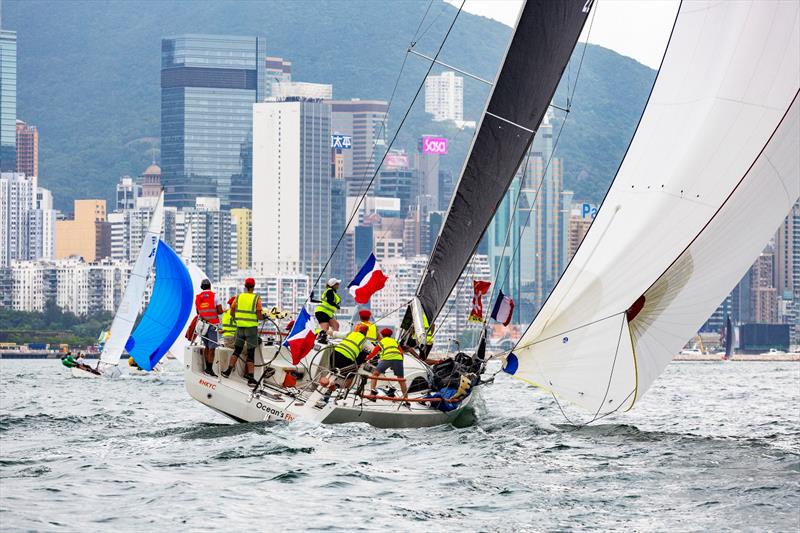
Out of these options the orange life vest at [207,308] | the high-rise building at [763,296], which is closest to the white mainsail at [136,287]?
the orange life vest at [207,308]

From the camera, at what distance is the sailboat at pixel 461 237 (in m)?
17.5

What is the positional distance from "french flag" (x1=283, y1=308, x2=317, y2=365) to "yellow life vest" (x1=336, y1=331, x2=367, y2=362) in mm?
654

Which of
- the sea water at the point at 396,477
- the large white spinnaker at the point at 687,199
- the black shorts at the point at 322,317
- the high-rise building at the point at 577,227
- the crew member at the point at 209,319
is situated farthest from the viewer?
the high-rise building at the point at 577,227

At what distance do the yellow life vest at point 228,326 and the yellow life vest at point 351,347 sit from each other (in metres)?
1.40

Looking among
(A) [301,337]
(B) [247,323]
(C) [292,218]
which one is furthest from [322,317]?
(C) [292,218]

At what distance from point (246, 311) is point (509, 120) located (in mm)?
3993

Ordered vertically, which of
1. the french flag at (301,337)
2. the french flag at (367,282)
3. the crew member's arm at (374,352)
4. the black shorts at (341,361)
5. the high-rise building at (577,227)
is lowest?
the black shorts at (341,361)

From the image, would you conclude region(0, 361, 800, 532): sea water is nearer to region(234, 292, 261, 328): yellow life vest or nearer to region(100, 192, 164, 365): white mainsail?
region(234, 292, 261, 328): yellow life vest

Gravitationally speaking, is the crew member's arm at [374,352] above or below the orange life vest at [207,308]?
below

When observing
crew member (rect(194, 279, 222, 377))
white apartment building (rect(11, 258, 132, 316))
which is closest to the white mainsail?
crew member (rect(194, 279, 222, 377))

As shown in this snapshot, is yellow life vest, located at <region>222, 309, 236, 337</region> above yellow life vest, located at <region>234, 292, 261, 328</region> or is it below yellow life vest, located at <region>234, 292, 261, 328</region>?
below

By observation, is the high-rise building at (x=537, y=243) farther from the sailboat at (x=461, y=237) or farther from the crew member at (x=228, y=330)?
the crew member at (x=228, y=330)

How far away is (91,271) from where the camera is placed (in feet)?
541

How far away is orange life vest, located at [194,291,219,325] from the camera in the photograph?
1919 cm
